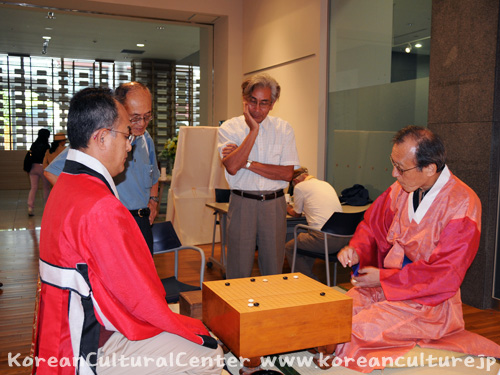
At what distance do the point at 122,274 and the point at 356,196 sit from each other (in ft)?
12.6

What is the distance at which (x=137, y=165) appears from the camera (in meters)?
2.79

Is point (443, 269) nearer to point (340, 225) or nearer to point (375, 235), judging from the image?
point (375, 235)

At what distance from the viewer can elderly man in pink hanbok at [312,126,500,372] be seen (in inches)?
Answer: 93.0

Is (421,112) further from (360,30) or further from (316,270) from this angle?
(316,270)

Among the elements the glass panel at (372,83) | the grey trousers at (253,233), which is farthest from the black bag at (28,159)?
the grey trousers at (253,233)

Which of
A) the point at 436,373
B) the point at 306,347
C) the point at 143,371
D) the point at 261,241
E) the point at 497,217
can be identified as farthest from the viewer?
the point at 497,217

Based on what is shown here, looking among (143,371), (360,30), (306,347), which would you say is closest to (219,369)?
(143,371)

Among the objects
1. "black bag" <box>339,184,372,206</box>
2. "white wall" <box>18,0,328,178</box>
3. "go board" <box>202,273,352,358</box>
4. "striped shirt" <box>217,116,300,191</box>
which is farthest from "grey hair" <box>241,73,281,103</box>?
"white wall" <box>18,0,328,178</box>

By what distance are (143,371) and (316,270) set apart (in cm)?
368

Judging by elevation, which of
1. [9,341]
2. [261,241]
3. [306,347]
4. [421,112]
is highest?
[421,112]

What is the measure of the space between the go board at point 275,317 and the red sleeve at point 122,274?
1.44ft

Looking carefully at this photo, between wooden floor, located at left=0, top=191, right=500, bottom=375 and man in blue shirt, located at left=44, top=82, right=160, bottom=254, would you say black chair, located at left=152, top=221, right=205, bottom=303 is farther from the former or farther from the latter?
wooden floor, located at left=0, top=191, right=500, bottom=375

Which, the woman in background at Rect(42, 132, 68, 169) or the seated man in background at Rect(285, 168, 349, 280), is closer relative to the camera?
the seated man in background at Rect(285, 168, 349, 280)

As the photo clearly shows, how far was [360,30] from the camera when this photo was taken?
18.0 ft
